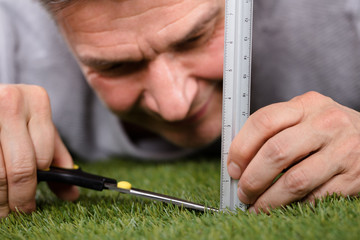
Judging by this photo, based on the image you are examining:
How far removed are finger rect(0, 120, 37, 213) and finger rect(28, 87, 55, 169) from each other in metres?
0.03

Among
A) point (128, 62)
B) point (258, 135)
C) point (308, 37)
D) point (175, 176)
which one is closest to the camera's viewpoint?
point (258, 135)

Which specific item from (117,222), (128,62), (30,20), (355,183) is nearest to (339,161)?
(355,183)

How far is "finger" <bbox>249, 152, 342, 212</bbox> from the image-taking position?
29.2 inches

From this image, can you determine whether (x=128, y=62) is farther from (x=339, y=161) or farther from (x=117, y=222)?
(x=339, y=161)

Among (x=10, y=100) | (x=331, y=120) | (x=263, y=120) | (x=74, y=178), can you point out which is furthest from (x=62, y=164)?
(x=331, y=120)

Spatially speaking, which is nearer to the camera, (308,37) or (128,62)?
(128,62)

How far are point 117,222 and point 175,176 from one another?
0.58 m

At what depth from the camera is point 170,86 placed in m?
1.12

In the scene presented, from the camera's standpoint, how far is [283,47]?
59.9 inches

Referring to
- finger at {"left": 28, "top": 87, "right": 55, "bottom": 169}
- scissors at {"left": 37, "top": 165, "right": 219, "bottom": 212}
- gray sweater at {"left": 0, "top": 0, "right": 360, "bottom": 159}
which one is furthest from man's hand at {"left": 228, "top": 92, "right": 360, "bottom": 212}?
gray sweater at {"left": 0, "top": 0, "right": 360, "bottom": 159}

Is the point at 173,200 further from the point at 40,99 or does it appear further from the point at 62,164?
the point at 40,99

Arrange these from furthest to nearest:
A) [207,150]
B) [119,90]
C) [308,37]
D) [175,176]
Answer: [207,150], [308,37], [175,176], [119,90]

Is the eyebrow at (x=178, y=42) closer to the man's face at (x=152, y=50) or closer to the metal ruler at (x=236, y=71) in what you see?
the man's face at (x=152, y=50)

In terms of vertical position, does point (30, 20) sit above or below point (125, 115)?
above
